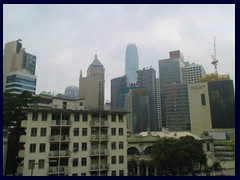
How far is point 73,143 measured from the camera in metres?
22.1

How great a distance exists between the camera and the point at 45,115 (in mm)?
21875

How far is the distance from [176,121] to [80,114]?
72123 mm

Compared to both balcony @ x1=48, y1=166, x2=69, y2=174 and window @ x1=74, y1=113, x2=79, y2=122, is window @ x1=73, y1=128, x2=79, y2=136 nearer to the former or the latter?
window @ x1=74, y1=113, x2=79, y2=122

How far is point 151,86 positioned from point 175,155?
281 ft

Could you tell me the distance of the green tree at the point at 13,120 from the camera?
2141 cm

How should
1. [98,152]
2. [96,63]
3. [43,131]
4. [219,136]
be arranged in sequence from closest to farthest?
[43,131] → [98,152] → [219,136] → [96,63]

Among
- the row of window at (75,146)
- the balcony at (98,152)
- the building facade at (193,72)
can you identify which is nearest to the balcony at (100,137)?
the row of window at (75,146)

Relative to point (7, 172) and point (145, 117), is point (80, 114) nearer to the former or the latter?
point (7, 172)

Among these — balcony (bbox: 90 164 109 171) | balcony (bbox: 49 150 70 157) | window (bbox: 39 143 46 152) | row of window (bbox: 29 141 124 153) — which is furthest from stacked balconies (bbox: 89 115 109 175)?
window (bbox: 39 143 46 152)

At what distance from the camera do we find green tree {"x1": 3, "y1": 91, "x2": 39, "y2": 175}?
2141 centimetres

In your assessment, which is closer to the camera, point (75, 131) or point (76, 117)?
point (75, 131)

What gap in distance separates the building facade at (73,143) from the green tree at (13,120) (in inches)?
37.1

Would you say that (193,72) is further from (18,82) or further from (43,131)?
(43,131)

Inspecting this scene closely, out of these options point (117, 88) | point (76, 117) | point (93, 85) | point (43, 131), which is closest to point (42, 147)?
point (43, 131)
